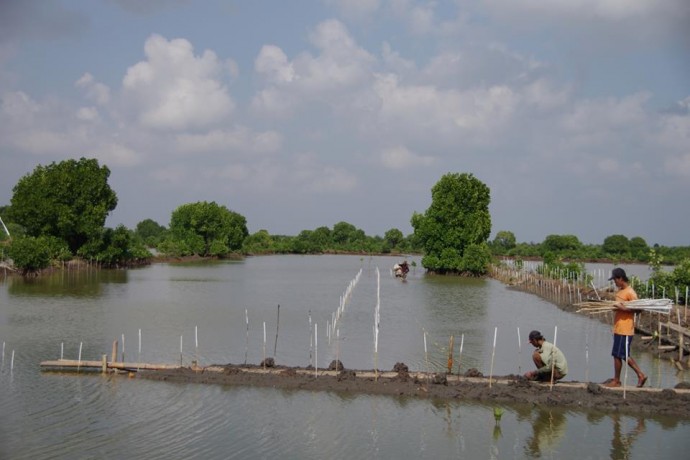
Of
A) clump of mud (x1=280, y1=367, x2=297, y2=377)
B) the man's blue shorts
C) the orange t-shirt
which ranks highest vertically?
the orange t-shirt

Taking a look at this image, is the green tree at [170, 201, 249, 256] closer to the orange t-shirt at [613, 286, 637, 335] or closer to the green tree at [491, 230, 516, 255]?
the green tree at [491, 230, 516, 255]

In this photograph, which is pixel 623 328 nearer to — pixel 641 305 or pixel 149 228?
pixel 641 305

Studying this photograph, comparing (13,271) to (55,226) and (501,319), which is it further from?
(501,319)

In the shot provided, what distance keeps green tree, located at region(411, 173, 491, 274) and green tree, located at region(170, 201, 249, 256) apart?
28.3 m

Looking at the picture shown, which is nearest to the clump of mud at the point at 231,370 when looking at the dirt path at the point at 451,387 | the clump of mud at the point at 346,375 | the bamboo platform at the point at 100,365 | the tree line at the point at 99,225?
the dirt path at the point at 451,387

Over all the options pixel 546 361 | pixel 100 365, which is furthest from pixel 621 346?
pixel 100 365

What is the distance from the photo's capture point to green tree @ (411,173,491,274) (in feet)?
140

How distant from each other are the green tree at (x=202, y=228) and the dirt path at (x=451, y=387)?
2092 inches

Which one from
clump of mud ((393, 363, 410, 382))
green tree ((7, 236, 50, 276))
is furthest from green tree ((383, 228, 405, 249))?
clump of mud ((393, 363, 410, 382))

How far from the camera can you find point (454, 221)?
43156 millimetres

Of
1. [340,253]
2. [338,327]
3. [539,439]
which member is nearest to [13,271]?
[338,327]

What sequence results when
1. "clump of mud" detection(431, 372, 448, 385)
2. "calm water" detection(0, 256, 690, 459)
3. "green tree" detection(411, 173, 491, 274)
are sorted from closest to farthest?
"calm water" detection(0, 256, 690, 459), "clump of mud" detection(431, 372, 448, 385), "green tree" detection(411, 173, 491, 274)

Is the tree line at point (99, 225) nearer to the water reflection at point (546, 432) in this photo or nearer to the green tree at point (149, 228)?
the water reflection at point (546, 432)

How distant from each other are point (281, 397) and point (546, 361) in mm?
4315
